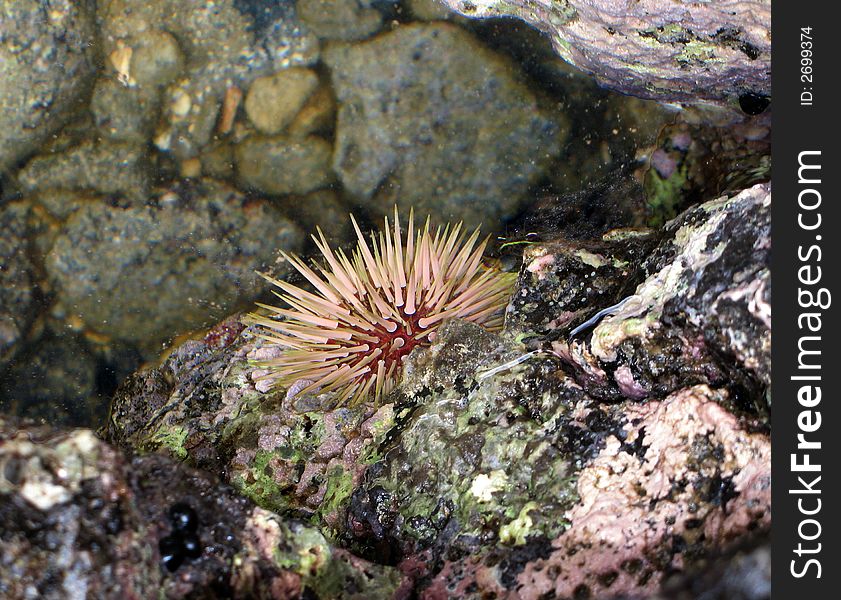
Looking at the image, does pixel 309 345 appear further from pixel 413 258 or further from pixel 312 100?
pixel 312 100

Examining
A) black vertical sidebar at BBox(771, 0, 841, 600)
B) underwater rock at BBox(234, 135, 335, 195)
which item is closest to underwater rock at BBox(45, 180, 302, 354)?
underwater rock at BBox(234, 135, 335, 195)

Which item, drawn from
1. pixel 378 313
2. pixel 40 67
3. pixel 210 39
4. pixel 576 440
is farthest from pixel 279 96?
pixel 576 440

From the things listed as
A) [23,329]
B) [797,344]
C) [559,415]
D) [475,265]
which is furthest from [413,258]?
[23,329]

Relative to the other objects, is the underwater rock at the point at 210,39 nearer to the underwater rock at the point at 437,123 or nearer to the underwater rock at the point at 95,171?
the underwater rock at the point at 437,123

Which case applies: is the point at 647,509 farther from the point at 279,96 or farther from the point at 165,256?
the point at 165,256

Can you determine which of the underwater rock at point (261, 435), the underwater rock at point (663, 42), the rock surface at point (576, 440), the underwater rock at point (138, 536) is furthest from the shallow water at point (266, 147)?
the underwater rock at point (138, 536)

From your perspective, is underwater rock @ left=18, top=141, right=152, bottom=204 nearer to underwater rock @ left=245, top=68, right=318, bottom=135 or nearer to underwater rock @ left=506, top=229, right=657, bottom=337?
underwater rock @ left=245, top=68, right=318, bottom=135
